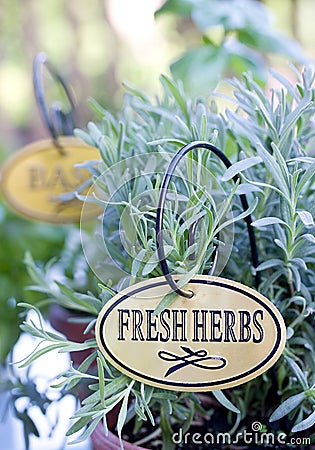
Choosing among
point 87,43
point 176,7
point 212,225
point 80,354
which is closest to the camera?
point 212,225

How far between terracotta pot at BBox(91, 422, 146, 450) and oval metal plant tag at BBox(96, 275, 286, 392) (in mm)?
60

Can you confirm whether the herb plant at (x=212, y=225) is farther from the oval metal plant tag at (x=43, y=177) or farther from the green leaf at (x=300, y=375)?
the oval metal plant tag at (x=43, y=177)

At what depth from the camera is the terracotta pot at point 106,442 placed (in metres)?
0.41

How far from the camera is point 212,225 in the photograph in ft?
1.23

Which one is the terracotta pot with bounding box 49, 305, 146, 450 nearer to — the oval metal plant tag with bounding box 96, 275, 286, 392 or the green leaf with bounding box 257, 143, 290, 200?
the oval metal plant tag with bounding box 96, 275, 286, 392

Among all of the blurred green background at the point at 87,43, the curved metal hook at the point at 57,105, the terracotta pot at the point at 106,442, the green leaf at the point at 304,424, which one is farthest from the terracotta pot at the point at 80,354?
the blurred green background at the point at 87,43

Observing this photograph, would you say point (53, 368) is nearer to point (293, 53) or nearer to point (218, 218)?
point (218, 218)

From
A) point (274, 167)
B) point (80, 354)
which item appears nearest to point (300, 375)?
point (274, 167)

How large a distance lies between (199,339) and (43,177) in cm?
36

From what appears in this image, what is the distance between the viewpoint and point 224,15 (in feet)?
2.42

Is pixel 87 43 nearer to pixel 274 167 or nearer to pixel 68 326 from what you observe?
pixel 68 326

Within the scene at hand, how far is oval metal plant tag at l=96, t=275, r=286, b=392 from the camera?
1.26 ft

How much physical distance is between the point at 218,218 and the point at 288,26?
109 inches

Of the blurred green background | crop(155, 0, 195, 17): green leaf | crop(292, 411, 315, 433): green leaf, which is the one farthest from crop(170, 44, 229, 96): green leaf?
the blurred green background
